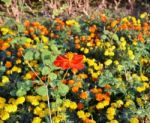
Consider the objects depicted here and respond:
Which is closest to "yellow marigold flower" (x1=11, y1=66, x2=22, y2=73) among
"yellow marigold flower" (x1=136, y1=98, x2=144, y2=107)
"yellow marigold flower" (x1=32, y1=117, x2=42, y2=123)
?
"yellow marigold flower" (x1=32, y1=117, x2=42, y2=123)

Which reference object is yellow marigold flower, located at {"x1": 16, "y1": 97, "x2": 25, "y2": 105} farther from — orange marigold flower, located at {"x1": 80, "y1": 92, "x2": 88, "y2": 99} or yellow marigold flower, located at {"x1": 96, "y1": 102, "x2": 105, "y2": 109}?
yellow marigold flower, located at {"x1": 96, "y1": 102, "x2": 105, "y2": 109}

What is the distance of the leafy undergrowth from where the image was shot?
2.69m

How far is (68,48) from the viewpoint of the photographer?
3.72 m

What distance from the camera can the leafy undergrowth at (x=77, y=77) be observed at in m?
2.69

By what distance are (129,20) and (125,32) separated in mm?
425

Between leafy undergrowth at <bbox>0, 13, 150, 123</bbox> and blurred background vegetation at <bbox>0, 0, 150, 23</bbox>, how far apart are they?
670mm

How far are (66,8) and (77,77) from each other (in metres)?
1.81

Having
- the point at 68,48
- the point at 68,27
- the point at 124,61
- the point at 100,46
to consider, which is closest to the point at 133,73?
the point at 124,61

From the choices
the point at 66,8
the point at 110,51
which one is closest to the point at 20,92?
the point at 110,51

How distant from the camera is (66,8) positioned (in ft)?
15.7

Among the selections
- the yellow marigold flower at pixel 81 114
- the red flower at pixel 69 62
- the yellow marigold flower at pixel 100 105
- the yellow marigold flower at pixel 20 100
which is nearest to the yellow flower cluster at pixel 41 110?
the yellow marigold flower at pixel 20 100

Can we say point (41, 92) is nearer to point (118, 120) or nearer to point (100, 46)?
point (118, 120)

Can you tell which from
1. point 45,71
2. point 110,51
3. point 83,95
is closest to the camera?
point 45,71

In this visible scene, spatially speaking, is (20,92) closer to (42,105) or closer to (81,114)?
(42,105)
